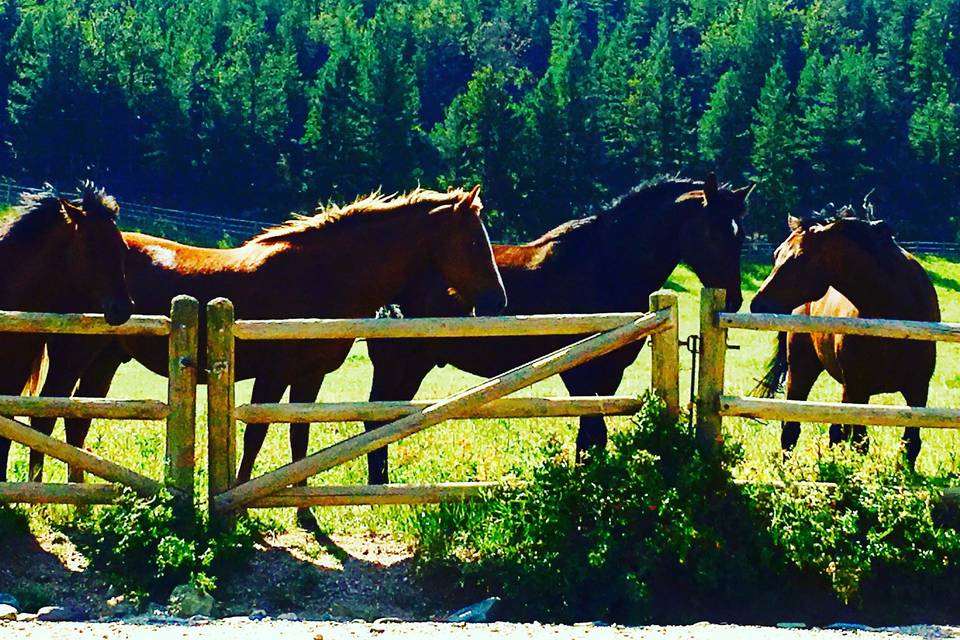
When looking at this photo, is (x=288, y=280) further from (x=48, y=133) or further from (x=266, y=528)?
(x=48, y=133)

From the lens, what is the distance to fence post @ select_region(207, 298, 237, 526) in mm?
7492

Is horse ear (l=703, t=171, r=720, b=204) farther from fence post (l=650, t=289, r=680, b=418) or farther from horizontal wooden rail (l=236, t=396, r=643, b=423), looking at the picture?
horizontal wooden rail (l=236, t=396, r=643, b=423)

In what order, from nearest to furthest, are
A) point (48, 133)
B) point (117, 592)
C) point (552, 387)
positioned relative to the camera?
1. point (117, 592)
2. point (552, 387)
3. point (48, 133)

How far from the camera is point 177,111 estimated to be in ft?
250

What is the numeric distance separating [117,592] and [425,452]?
3740mm

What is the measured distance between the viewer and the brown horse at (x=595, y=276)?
9414 mm

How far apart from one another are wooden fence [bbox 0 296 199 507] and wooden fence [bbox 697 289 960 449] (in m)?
3.15

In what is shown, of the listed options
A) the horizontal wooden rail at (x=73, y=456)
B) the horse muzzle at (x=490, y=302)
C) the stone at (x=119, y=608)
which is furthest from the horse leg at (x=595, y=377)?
the stone at (x=119, y=608)

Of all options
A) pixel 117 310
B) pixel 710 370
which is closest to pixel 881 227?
pixel 710 370

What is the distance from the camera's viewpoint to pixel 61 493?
24.8 feet

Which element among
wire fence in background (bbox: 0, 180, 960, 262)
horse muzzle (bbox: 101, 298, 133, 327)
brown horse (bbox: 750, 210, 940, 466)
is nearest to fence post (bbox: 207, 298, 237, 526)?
horse muzzle (bbox: 101, 298, 133, 327)

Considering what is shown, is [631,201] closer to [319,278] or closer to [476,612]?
[319,278]

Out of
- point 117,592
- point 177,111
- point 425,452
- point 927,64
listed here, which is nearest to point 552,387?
point 425,452

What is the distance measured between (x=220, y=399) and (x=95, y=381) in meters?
2.49
